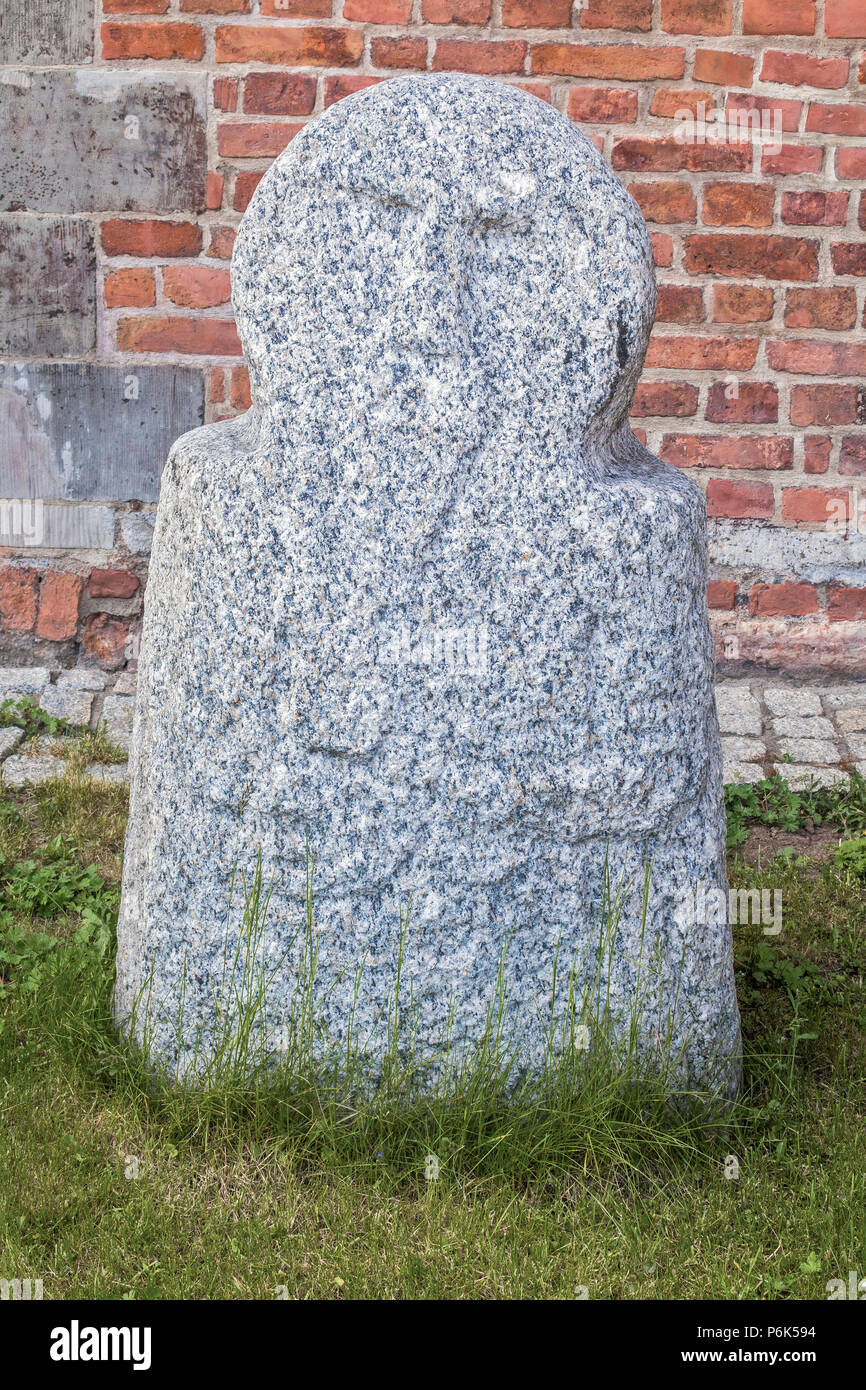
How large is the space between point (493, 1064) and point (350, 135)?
4.50ft

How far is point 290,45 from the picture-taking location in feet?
12.7

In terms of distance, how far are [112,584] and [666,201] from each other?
206cm

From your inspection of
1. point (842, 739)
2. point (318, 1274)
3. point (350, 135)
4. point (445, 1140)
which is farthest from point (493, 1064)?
point (842, 739)

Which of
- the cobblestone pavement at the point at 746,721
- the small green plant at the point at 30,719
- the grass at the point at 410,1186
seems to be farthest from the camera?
the small green plant at the point at 30,719

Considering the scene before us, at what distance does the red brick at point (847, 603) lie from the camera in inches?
167

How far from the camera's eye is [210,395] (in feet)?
13.4

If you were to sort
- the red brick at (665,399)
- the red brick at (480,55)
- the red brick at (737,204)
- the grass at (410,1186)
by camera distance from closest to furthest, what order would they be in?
1. the grass at (410,1186)
2. the red brick at (480,55)
3. the red brick at (737,204)
4. the red brick at (665,399)

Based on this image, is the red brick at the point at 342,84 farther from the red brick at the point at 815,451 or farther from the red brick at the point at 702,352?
the red brick at the point at 815,451

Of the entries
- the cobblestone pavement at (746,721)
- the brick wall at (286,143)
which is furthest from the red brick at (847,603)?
the cobblestone pavement at (746,721)

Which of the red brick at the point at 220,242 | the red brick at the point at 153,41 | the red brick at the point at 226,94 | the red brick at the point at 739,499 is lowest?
the red brick at the point at 739,499

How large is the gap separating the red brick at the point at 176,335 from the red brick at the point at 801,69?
1.76m

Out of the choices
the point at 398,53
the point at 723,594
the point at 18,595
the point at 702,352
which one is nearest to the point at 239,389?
the point at 18,595

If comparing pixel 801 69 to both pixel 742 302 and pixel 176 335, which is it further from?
pixel 176 335

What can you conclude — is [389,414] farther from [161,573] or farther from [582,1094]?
[582,1094]
